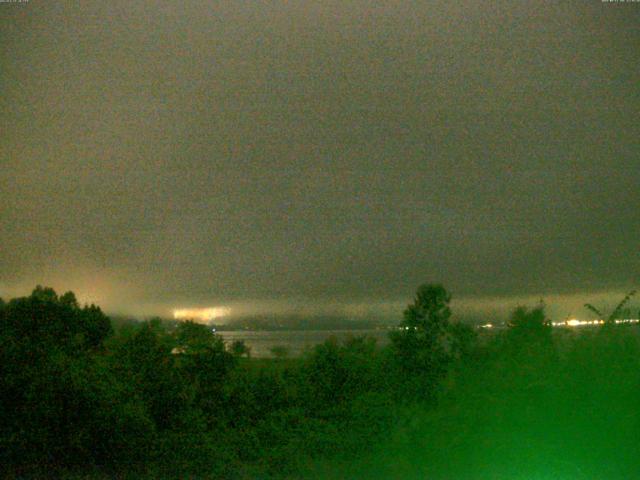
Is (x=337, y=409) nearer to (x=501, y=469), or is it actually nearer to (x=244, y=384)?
(x=244, y=384)

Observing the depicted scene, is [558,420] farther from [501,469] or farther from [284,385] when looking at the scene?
[284,385]

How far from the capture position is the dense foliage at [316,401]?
36.3 feet

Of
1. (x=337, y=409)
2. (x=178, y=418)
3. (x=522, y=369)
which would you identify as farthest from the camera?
(x=337, y=409)

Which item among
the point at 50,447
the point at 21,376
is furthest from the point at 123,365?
the point at 50,447

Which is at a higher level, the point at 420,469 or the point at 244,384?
the point at 244,384

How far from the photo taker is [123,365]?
1536cm

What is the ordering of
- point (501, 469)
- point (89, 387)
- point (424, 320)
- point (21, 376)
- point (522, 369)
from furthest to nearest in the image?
point (424, 320), point (522, 369), point (21, 376), point (89, 387), point (501, 469)

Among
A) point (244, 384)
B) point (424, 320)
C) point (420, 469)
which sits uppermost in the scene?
point (424, 320)

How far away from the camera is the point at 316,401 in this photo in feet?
59.0

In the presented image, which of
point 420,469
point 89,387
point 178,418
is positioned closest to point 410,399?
point 178,418

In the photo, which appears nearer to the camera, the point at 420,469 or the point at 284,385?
the point at 420,469

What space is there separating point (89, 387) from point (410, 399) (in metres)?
8.41

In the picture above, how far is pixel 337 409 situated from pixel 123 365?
505 centimetres

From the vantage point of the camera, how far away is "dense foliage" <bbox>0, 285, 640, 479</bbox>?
1106 centimetres
